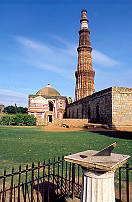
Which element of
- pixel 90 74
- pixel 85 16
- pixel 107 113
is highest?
pixel 85 16

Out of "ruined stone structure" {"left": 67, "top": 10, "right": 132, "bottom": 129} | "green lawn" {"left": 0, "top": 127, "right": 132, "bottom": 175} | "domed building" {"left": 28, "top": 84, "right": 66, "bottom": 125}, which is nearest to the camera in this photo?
"green lawn" {"left": 0, "top": 127, "right": 132, "bottom": 175}

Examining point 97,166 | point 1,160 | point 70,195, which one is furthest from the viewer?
point 1,160

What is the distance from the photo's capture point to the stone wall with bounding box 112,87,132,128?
1599 centimetres

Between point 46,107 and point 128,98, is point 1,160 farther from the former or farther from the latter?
point 46,107

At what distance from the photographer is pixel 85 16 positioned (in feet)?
114

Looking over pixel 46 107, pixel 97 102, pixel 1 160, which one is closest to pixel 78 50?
pixel 46 107

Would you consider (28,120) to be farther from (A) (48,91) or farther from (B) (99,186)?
(A) (48,91)

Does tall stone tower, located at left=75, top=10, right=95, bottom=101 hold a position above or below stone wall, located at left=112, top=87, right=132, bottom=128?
above

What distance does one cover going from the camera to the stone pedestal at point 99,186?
1773 mm

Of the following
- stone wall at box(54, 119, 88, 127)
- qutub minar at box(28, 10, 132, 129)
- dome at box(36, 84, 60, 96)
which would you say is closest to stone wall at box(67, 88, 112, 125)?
qutub minar at box(28, 10, 132, 129)

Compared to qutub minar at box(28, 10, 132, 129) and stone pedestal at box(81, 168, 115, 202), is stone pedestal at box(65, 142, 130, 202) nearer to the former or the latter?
stone pedestal at box(81, 168, 115, 202)

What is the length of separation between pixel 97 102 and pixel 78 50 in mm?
18779

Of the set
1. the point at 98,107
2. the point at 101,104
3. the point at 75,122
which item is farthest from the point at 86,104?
the point at 101,104

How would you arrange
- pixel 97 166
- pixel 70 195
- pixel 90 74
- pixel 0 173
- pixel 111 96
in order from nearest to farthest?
1. pixel 97 166
2. pixel 70 195
3. pixel 0 173
4. pixel 111 96
5. pixel 90 74
